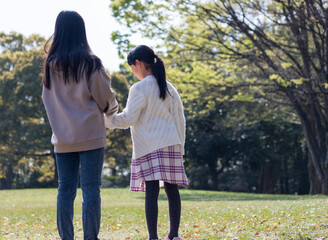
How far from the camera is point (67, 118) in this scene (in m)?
3.89

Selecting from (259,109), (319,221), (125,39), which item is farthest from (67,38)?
(259,109)

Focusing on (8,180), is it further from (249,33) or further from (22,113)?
(249,33)

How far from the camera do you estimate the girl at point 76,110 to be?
3.86m

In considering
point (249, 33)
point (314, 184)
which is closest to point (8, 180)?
point (314, 184)

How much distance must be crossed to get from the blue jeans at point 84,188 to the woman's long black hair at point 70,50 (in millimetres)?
646

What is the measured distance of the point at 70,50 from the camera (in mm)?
3916

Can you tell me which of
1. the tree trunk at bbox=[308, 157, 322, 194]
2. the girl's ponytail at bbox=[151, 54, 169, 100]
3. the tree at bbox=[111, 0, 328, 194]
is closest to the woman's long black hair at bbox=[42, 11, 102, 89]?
the girl's ponytail at bbox=[151, 54, 169, 100]

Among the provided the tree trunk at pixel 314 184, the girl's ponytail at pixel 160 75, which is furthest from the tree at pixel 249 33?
the girl's ponytail at pixel 160 75

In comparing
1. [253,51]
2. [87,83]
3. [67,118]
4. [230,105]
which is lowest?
[67,118]

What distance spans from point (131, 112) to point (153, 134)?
30cm

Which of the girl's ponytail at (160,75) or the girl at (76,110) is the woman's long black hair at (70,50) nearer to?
the girl at (76,110)

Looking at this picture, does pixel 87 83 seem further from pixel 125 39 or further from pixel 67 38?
pixel 125 39

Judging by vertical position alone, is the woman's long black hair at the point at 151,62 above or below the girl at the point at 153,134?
above

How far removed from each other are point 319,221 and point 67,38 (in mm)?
4214
